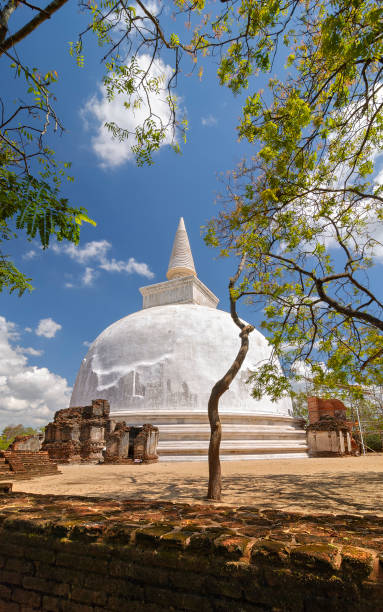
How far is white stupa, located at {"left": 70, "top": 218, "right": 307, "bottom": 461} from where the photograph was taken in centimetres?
1450

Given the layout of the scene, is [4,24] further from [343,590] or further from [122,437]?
[122,437]

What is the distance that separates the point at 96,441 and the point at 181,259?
52.5ft

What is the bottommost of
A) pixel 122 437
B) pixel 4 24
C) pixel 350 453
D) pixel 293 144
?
pixel 350 453

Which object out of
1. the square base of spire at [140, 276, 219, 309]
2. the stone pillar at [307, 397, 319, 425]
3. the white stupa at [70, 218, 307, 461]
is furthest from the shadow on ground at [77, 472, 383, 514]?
the square base of spire at [140, 276, 219, 309]

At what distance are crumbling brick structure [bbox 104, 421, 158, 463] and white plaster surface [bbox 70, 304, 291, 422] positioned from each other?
2.56 m

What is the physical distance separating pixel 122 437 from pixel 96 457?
1.38 meters

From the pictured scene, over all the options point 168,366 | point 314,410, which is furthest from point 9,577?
point 314,410

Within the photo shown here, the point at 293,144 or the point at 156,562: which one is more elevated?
the point at 293,144

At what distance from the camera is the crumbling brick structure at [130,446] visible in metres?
12.2

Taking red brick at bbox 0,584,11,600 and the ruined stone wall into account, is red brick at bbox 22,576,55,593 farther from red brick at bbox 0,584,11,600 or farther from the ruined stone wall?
red brick at bbox 0,584,11,600

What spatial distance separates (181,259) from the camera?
26016 millimetres

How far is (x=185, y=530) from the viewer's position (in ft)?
6.76

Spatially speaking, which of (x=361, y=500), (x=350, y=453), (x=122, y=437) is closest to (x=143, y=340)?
(x=122, y=437)

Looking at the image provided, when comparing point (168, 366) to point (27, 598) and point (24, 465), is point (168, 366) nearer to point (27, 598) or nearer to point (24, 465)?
point (24, 465)
